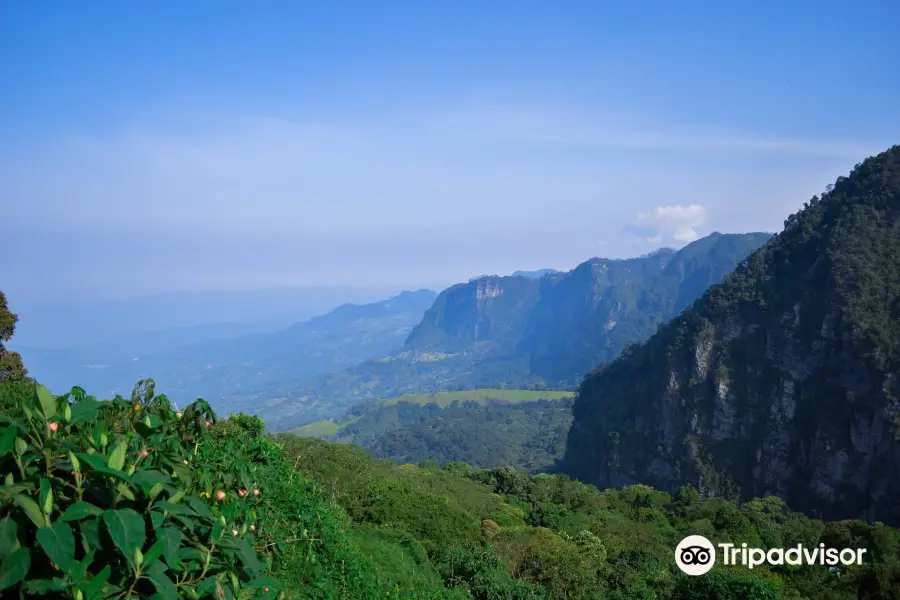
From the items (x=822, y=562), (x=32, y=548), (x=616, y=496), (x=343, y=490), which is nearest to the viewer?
(x=32, y=548)

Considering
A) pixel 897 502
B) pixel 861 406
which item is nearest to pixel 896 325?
pixel 861 406

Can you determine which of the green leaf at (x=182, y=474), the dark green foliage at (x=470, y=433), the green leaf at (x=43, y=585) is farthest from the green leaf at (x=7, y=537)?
the dark green foliage at (x=470, y=433)

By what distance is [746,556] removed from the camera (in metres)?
21.3

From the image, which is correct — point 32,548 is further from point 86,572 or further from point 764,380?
point 764,380

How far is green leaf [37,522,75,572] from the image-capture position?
1886 mm

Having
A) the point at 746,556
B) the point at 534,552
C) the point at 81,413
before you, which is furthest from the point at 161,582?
the point at 746,556

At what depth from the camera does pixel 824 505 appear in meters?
61.5

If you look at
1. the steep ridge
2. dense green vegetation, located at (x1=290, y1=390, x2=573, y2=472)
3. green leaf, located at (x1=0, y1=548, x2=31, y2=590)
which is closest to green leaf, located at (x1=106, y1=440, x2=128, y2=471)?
green leaf, located at (x1=0, y1=548, x2=31, y2=590)

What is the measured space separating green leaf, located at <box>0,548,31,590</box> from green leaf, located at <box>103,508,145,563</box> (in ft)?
0.76

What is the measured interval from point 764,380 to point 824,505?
678 inches

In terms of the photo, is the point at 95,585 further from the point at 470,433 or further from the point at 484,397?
the point at 484,397

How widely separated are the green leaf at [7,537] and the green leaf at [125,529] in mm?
261

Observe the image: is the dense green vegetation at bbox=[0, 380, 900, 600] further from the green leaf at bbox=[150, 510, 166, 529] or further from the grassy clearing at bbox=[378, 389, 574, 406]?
the grassy clearing at bbox=[378, 389, 574, 406]

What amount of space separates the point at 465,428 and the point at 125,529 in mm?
142234
